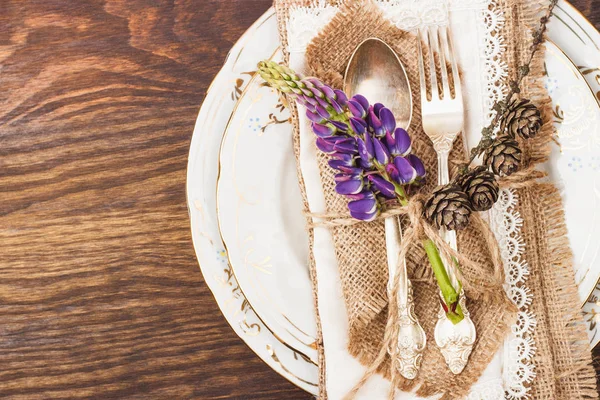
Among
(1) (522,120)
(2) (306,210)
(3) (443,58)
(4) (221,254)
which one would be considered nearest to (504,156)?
(1) (522,120)

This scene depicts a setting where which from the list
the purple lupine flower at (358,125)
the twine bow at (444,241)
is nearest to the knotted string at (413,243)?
the twine bow at (444,241)

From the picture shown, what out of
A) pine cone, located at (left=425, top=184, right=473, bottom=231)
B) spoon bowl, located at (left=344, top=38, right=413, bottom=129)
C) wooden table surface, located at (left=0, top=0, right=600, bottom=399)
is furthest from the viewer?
wooden table surface, located at (left=0, top=0, right=600, bottom=399)

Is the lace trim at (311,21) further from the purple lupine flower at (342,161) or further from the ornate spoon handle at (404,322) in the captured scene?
the ornate spoon handle at (404,322)

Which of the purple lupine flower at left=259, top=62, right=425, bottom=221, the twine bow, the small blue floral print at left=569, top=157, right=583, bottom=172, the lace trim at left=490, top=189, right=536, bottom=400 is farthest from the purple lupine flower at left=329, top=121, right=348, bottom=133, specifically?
the small blue floral print at left=569, top=157, right=583, bottom=172

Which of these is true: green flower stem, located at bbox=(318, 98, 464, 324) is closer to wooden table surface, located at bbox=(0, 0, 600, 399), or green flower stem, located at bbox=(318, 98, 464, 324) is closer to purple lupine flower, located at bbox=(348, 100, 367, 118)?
purple lupine flower, located at bbox=(348, 100, 367, 118)

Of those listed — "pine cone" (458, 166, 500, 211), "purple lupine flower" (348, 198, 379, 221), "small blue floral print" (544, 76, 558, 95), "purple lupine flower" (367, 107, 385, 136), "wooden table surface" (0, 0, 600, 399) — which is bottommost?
"wooden table surface" (0, 0, 600, 399)

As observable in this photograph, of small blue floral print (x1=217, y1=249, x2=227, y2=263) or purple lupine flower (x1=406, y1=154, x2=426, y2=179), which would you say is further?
small blue floral print (x1=217, y1=249, x2=227, y2=263)

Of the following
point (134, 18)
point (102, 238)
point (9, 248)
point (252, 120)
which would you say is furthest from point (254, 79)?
point (9, 248)

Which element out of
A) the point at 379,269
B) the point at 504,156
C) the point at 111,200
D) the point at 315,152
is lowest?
the point at 111,200

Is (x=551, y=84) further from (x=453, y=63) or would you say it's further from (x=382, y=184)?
(x=382, y=184)
